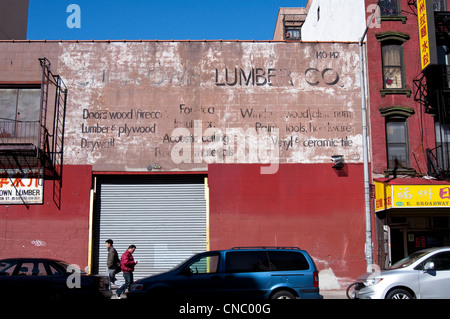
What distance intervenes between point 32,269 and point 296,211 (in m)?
9.65

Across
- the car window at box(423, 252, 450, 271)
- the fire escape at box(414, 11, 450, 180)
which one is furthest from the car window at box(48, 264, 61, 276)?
the fire escape at box(414, 11, 450, 180)

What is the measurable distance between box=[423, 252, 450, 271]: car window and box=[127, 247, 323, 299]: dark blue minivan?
326 cm

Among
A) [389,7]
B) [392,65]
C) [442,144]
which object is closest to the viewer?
[442,144]

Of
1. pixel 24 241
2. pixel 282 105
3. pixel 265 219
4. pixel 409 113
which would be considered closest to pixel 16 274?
pixel 24 241

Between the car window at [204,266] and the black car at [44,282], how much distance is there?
2606 mm

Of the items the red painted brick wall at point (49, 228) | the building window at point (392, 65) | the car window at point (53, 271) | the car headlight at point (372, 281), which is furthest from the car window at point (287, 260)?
the building window at point (392, 65)

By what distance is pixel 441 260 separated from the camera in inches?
495

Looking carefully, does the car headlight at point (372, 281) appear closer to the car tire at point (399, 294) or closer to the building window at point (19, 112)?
the car tire at point (399, 294)

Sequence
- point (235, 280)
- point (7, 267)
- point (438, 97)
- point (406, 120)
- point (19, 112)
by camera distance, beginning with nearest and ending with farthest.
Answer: point (235, 280) → point (7, 267) → point (438, 97) → point (19, 112) → point (406, 120)

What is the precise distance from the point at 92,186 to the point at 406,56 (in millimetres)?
13356

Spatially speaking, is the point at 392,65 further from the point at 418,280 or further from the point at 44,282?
the point at 44,282

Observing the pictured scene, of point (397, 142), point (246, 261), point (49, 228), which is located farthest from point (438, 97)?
point (49, 228)

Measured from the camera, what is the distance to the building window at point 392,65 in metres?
19.2

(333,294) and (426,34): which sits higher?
(426,34)
